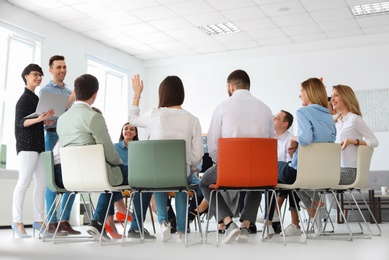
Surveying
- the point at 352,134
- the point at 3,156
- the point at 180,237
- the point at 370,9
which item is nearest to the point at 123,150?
the point at 180,237

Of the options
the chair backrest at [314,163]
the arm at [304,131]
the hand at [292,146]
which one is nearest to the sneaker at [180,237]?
the chair backrest at [314,163]

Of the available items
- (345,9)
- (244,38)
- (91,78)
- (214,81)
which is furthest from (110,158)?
(214,81)

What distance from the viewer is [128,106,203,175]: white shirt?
12.5ft

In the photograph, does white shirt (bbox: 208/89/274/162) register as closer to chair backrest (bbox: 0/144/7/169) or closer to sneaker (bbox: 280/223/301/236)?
sneaker (bbox: 280/223/301/236)

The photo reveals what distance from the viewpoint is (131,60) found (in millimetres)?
10562

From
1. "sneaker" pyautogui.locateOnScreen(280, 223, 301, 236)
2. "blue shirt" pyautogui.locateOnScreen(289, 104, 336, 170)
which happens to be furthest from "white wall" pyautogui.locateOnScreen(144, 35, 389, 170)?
"blue shirt" pyautogui.locateOnScreen(289, 104, 336, 170)

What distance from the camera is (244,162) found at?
3.46 metres

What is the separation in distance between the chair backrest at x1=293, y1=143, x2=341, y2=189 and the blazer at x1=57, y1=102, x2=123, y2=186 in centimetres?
133

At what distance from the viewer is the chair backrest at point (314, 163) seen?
146 inches

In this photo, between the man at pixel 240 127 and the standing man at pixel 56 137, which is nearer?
the man at pixel 240 127

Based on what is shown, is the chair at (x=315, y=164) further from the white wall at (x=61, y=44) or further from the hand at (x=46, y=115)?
the white wall at (x=61, y=44)

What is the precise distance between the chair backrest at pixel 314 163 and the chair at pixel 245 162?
31cm

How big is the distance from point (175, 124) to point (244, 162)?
642 millimetres

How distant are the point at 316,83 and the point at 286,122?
1.12 metres
